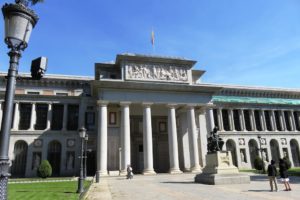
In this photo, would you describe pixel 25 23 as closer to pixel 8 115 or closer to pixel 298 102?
pixel 8 115

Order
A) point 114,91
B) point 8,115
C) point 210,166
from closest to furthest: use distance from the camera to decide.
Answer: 1. point 8,115
2. point 210,166
3. point 114,91

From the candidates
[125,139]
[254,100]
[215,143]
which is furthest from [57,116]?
[254,100]

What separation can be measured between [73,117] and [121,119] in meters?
Result: 13.6

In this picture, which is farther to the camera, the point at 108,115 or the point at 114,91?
the point at 108,115

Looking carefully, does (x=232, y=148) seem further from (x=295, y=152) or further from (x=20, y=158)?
(x=20, y=158)

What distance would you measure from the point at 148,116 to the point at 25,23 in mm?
31382

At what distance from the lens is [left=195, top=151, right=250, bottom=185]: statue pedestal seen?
18.8 m

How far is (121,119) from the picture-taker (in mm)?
35844

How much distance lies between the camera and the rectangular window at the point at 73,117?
1763 inches

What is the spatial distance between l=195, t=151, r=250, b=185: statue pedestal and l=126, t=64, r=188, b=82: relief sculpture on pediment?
19.6 m

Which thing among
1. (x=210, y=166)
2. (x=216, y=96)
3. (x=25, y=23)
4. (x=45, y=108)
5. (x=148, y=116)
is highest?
(x=216, y=96)

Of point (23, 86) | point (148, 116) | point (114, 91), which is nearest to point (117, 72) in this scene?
point (114, 91)

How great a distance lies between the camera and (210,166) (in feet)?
68.3

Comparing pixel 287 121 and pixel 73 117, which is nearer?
pixel 73 117
